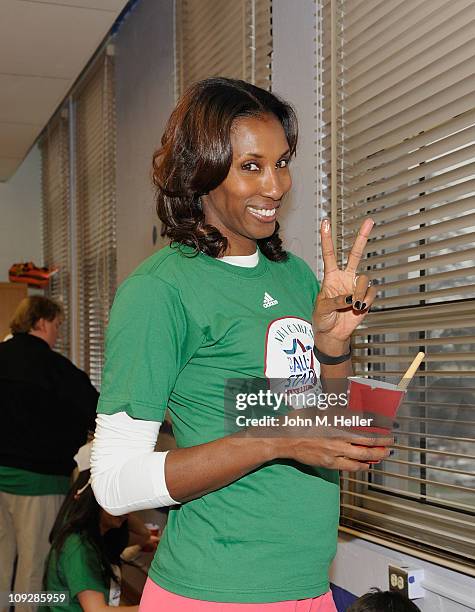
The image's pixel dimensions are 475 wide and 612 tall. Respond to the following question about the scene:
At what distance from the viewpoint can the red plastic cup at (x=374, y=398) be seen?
2.79 ft

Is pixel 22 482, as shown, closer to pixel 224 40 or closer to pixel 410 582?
pixel 224 40

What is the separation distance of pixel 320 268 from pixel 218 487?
1459 mm

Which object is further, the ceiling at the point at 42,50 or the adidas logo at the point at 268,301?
the ceiling at the point at 42,50

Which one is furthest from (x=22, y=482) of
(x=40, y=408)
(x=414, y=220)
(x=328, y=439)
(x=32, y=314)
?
(x=328, y=439)

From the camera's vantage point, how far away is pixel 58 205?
21.4ft

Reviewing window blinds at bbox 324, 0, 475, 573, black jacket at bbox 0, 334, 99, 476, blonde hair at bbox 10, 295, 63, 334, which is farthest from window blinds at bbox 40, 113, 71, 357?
window blinds at bbox 324, 0, 475, 573

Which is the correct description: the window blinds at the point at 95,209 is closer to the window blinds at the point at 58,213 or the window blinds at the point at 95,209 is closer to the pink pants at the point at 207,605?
the window blinds at the point at 58,213

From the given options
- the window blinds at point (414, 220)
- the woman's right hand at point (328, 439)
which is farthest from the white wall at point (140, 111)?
the woman's right hand at point (328, 439)

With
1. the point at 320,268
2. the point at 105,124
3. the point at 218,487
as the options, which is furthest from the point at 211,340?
the point at 105,124

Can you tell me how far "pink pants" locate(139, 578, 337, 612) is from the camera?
1.10 meters

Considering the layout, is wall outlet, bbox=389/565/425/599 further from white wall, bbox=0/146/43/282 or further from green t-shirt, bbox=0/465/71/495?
white wall, bbox=0/146/43/282

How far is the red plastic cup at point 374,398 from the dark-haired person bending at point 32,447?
3.10 m

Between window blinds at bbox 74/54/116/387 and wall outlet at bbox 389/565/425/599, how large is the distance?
3155 mm

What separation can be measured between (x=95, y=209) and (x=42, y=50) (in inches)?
52.4
